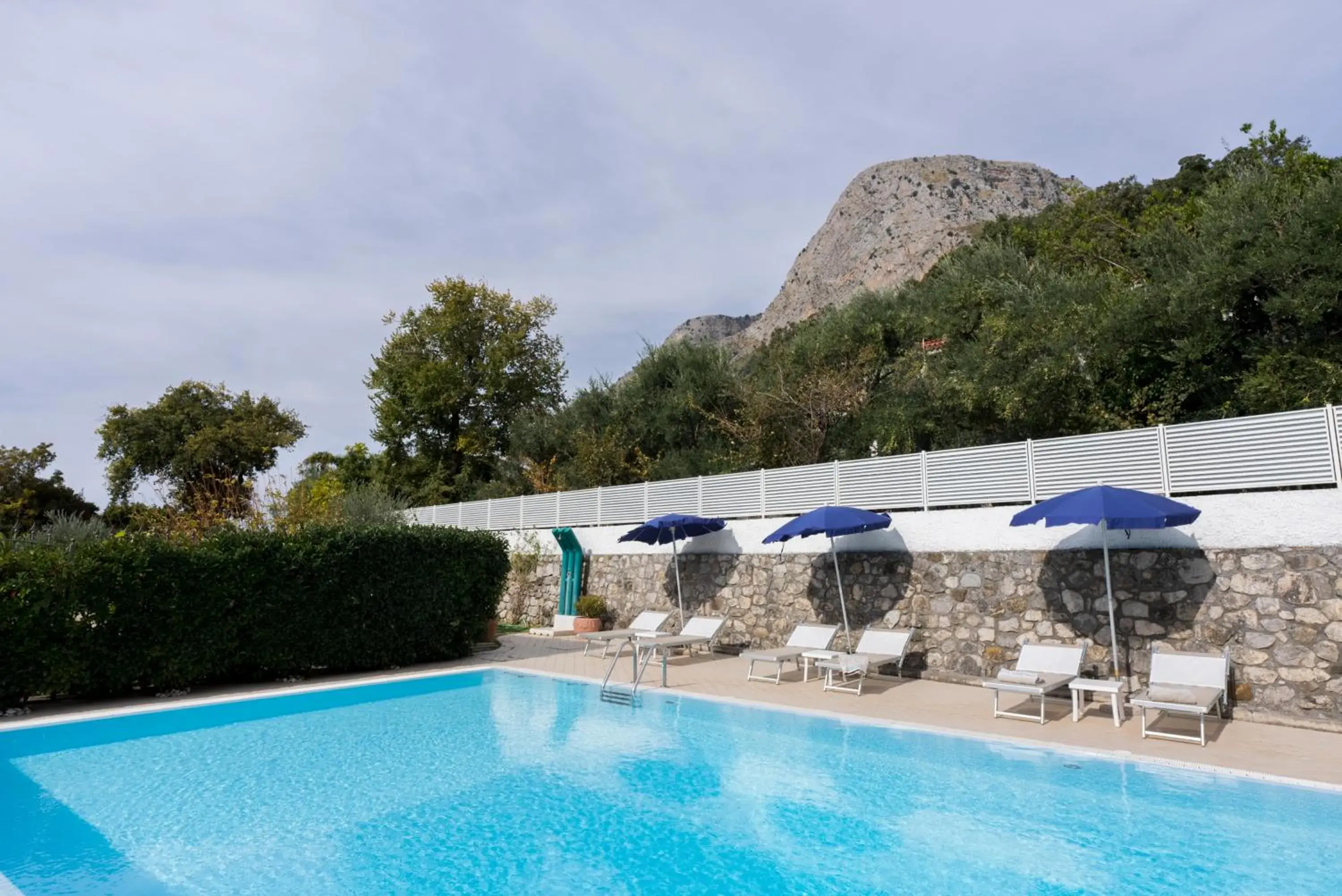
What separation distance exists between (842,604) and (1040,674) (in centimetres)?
347

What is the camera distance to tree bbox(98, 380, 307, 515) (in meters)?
37.9

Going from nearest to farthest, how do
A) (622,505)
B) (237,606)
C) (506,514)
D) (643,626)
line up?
(237,606), (643,626), (622,505), (506,514)

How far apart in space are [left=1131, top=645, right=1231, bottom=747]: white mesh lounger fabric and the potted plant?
11067 millimetres

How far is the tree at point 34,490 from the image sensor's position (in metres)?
→ 34.0

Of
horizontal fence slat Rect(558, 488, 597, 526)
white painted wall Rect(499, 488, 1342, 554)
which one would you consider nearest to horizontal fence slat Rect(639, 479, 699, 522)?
white painted wall Rect(499, 488, 1342, 554)

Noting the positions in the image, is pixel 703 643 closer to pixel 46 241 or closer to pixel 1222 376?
pixel 1222 376

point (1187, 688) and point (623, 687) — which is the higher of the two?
point (1187, 688)

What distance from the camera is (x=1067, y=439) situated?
10602 mm

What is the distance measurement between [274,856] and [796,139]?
18.6 metres

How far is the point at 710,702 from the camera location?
34.7 ft

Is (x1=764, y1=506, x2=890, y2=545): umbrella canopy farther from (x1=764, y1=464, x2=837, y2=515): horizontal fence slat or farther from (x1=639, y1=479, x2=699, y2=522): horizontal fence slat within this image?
(x1=639, y1=479, x2=699, y2=522): horizontal fence slat

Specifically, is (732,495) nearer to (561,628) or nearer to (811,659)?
(811,659)

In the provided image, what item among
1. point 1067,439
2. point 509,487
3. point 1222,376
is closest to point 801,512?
point 1067,439

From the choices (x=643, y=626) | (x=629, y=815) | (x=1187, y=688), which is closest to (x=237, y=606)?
(x=643, y=626)
